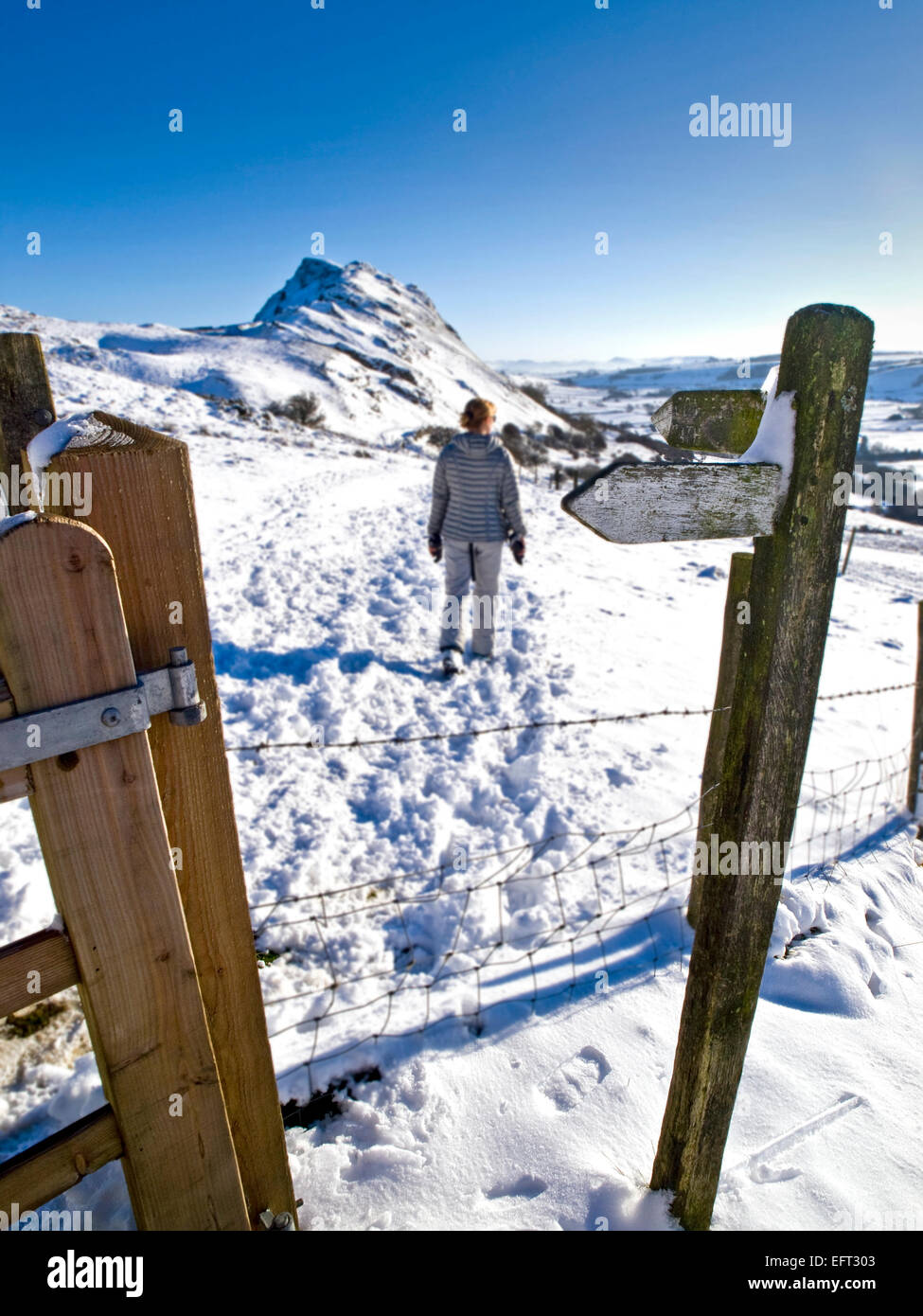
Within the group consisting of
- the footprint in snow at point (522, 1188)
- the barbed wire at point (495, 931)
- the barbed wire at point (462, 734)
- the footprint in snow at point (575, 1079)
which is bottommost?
the footprint in snow at point (522, 1188)

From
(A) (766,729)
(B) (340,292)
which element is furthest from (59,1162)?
(B) (340,292)

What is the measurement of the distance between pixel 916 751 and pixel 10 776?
15.5 ft

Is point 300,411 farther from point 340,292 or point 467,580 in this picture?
point 340,292

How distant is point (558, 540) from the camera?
36.3ft

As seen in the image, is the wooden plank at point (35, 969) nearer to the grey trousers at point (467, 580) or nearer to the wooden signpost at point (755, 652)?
the wooden signpost at point (755, 652)

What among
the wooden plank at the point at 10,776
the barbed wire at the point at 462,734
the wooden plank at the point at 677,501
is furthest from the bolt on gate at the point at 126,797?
the barbed wire at the point at 462,734

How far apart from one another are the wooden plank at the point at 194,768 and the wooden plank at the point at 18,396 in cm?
13

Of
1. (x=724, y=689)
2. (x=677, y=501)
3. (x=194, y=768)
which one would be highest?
(x=677, y=501)

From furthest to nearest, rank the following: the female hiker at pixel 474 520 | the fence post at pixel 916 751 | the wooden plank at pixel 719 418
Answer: the female hiker at pixel 474 520 → the fence post at pixel 916 751 → the wooden plank at pixel 719 418

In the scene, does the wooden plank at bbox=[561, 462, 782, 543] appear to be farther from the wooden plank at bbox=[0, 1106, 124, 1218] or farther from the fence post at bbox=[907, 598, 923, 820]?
the fence post at bbox=[907, 598, 923, 820]

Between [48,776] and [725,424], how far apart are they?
161 cm

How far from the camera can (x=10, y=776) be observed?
106 cm

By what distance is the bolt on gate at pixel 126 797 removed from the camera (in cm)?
104
